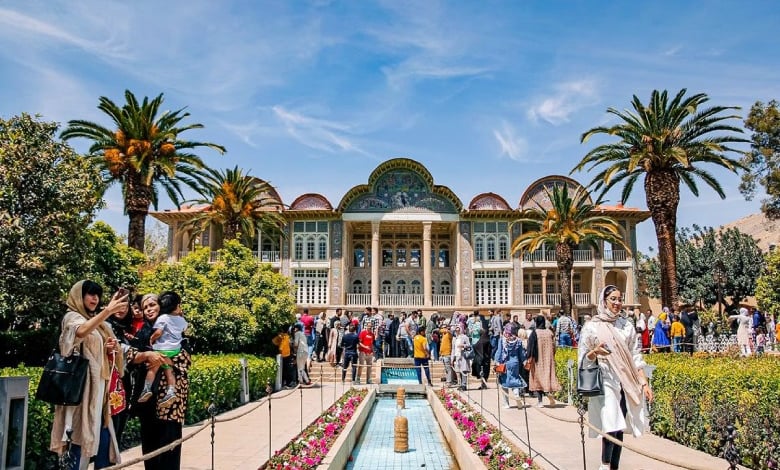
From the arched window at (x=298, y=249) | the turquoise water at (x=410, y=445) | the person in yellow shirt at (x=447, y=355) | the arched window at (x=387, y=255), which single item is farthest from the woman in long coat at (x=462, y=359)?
the arched window at (x=387, y=255)

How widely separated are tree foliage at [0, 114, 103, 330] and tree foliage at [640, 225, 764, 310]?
39.0m

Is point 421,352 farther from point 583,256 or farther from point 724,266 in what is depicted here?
point 724,266

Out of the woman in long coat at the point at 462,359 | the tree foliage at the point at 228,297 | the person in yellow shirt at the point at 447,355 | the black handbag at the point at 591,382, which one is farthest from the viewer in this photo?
the person in yellow shirt at the point at 447,355

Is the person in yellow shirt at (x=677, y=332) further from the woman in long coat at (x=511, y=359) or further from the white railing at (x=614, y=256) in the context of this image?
the white railing at (x=614, y=256)

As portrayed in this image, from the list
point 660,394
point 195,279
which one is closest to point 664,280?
point 660,394

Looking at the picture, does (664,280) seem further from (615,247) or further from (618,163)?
(615,247)

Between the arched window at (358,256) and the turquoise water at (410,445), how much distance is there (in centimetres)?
2445

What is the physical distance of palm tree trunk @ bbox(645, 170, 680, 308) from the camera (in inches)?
810

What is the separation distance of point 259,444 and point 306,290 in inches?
1081

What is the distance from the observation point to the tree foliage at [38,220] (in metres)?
12.1

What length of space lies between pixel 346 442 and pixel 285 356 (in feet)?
25.7

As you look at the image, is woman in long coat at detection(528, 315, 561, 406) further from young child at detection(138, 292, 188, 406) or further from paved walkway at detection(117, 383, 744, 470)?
young child at detection(138, 292, 188, 406)

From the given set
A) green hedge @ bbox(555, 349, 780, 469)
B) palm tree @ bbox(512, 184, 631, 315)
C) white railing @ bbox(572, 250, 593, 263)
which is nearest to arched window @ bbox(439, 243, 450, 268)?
white railing @ bbox(572, 250, 593, 263)

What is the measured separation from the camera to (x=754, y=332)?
22.0 metres
